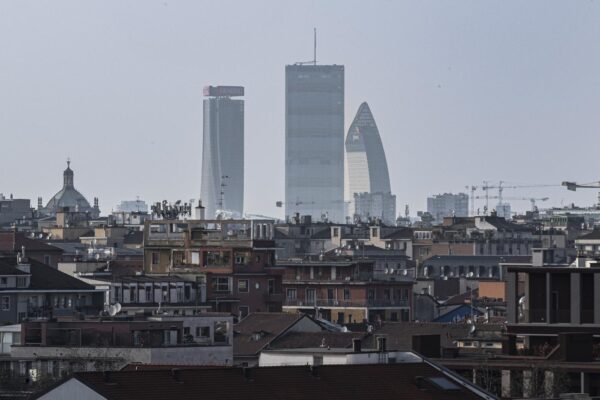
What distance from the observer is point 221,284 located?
13300 cm

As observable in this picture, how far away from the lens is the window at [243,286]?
134250mm

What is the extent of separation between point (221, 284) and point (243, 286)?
92.0 inches

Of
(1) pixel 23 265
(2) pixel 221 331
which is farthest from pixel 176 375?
(1) pixel 23 265

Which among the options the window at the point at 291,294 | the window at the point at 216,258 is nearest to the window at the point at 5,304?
the window at the point at 216,258

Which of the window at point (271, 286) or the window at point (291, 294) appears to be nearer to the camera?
the window at point (271, 286)

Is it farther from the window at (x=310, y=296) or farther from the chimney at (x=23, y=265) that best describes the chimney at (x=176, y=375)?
the window at (x=310, y=296)

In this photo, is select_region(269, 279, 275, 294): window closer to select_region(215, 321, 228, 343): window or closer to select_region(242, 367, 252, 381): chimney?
select_region(215, 321, 228, 343): window

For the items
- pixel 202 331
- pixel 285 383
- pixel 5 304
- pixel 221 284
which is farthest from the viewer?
pixel 221 284

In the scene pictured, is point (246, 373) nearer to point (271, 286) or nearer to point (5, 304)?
point (5, 304)

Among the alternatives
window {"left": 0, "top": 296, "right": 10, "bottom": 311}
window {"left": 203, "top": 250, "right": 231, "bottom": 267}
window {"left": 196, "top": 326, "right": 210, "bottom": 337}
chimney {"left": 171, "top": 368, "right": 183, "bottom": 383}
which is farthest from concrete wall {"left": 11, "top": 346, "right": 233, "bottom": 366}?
window {"left": 203, "top": 250, "right": 231, "bottom": 267}

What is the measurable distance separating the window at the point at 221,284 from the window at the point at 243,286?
74cm

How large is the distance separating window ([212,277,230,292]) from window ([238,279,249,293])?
0.74 meters

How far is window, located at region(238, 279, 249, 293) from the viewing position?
134 metres

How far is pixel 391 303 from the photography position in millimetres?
147500
